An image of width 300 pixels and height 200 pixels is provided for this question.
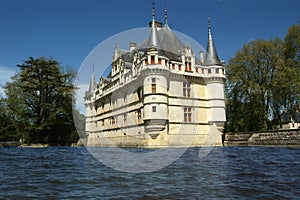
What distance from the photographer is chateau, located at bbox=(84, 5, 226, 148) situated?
2442 cm

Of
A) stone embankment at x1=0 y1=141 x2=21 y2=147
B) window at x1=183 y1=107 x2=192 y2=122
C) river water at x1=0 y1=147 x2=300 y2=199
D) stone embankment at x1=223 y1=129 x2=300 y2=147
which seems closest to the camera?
river water at x1=0 y1=147 x2=300 y2=199

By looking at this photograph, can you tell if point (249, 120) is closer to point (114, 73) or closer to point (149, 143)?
point (149, 143)

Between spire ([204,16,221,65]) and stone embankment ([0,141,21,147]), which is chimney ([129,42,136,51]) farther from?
stone embankment ([0,141,21,147])

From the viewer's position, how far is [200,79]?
2836cm

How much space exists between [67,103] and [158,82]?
16798 millimetres

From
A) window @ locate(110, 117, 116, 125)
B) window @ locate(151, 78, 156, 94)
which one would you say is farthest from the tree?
window @ locate(151, 78, 156, 94)

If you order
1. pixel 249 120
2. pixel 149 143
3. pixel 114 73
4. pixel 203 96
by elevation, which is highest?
pixel 114 73

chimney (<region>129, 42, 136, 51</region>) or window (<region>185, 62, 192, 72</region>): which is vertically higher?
chimney (<region>129, 42, 136, 51</region>)

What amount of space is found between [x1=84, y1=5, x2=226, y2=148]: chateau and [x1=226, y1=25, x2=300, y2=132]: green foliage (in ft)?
16.1

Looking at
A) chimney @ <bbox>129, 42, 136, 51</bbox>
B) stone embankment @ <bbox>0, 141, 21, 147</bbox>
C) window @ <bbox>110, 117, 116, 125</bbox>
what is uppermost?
chimney @ <bbox>129, 42, 136, 51</bbox>

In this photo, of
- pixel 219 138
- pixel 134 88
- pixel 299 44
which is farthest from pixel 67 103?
pixel 299 44

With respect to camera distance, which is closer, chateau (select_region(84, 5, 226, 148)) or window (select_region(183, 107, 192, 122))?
chateau (select_region(84, 5, 226, 148))

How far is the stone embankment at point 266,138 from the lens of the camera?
70.4ft

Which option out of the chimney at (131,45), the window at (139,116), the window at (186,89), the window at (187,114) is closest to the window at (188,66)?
the window at (186,89)
